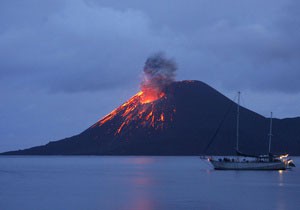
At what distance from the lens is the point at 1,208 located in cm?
4722

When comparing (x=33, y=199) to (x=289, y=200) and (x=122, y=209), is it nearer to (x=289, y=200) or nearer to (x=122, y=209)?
(x=122, y=209)

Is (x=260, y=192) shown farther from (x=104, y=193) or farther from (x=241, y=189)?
(x=104, y=193)

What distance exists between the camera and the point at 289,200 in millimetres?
52938

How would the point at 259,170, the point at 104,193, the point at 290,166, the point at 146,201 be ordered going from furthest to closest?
the point at 290,166 → the point at 259,170 → the point at 104,193 → the point at 146,201

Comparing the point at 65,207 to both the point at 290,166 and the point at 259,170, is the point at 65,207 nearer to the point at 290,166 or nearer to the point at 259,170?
the point at 259,170

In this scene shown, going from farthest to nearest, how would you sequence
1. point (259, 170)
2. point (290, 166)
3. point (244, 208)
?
1. point (290, 166)
2. point (259, 170)
3. point (244, 208)

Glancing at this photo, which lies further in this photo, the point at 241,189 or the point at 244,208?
the point at 241,189

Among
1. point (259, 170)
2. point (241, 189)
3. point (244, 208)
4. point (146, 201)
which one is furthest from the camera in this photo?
point (259, 170)

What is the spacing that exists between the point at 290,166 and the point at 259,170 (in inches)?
1041

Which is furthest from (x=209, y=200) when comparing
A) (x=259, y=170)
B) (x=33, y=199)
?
(x=259, y=170)

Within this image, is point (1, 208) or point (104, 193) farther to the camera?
point (104, 193)

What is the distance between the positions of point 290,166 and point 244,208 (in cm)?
8415

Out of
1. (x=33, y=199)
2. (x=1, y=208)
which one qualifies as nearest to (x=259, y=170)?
(x=33, y=199)

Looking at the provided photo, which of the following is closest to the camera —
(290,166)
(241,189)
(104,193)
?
(104,193)
